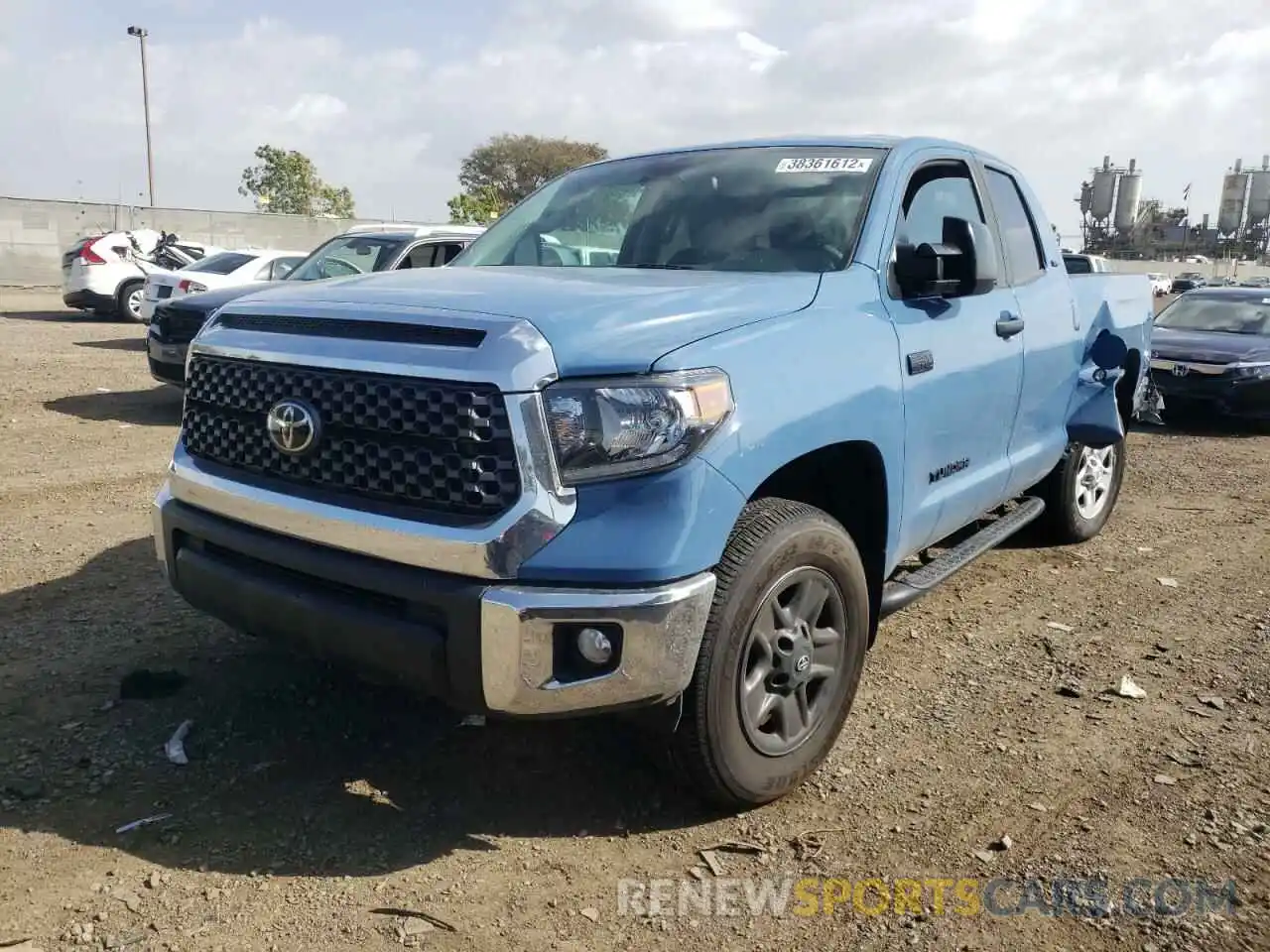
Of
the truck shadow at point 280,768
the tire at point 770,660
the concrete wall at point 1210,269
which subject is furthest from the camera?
the concrete wall at point 1210,269

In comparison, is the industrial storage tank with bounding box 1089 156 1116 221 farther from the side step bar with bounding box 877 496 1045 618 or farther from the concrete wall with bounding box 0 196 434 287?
the side step bar with bounding box 877 496 1045 618

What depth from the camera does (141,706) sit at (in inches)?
142

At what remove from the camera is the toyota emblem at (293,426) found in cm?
279

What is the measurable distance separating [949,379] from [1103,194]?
92092mm

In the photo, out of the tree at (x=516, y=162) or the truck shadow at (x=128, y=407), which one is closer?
the truck shadow at (x=128, y=407)

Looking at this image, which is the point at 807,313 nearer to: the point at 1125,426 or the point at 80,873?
the point at 80,873

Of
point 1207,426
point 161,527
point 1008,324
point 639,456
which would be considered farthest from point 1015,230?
point 1207,426

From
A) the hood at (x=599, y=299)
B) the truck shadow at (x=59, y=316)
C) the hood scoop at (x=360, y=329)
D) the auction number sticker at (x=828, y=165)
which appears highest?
the auction number sticker at (x=828, y=165)

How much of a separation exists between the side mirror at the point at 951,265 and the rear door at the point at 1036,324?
74cm

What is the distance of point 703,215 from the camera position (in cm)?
391

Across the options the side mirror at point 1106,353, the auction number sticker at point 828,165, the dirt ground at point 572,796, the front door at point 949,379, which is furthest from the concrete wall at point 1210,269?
the auction number sticker at point 828,165

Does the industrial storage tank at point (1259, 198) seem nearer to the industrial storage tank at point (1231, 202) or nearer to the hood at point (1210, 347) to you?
the industrial storage tank at point (1231, 202)

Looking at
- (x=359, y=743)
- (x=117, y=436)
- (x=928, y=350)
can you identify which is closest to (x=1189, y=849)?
(x=928, y=350)

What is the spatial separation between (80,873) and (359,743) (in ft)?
2.98
